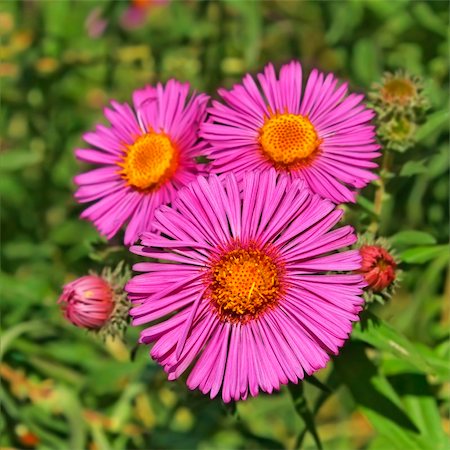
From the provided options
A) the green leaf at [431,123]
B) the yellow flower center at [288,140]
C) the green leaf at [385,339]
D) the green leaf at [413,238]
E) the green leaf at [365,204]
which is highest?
the green leaf at [431,123]

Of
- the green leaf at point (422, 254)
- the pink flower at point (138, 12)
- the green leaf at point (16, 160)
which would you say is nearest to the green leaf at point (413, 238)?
the green leaf at point (422, 254)

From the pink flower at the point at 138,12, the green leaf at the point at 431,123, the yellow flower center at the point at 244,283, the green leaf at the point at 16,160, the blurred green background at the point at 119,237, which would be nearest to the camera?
the yellow flower center at the point at 244,283

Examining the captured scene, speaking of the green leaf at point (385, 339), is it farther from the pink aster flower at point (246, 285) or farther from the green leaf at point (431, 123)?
the green leaf at point (431, 123)

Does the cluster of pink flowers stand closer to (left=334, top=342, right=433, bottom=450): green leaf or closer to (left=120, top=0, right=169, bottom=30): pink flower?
(left=334, top=342, right=433, bottom=450): green leaf

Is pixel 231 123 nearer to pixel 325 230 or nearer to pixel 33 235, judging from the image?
pixel 325 230

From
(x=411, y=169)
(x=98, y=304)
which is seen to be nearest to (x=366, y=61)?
(x=411, y=169)

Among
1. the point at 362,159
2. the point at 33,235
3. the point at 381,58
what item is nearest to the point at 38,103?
the point at 33,235

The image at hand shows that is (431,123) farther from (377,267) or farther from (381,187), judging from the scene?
(377,267)
